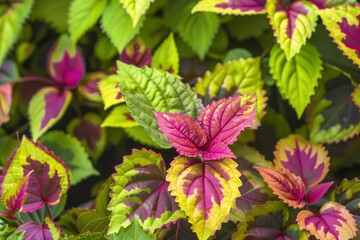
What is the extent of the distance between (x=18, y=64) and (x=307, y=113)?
0.88 m

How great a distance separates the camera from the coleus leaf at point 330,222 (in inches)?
40.0

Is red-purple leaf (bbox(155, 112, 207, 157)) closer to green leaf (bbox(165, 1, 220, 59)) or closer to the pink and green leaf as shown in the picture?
the pink and green leaf

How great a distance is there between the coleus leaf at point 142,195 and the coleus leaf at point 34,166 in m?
0.15

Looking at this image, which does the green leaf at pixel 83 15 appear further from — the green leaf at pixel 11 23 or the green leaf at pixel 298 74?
the green leaf at pixel 298 74

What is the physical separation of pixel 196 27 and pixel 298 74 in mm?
353

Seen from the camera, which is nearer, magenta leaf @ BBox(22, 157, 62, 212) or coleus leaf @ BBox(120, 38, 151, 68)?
→ magenta leaf @ BBox(22, 157, 62, 212)

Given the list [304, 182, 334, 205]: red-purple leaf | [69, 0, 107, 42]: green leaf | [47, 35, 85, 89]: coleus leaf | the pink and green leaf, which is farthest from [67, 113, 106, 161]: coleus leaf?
[304, 182, 334, 205]: red-purple leaf

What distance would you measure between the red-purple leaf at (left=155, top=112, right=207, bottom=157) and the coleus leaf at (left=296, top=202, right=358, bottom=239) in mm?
236

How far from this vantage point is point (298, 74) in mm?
1274

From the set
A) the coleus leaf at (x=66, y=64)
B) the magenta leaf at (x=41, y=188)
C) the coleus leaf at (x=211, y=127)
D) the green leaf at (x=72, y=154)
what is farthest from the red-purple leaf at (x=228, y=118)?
the coleus leaf at (x=66, y=64)

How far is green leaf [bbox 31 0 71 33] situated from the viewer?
5.44 feet

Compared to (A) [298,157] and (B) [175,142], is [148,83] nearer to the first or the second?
(B) [175,142]

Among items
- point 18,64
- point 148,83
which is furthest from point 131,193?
point 18,64

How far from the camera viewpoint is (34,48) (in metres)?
1.76
